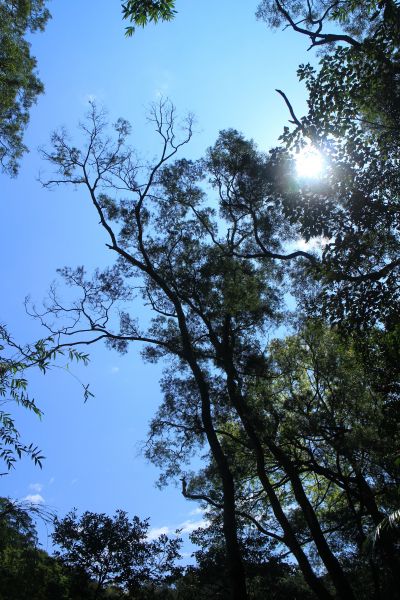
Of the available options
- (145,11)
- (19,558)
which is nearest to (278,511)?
(19,558)

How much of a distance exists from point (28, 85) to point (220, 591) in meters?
21.5

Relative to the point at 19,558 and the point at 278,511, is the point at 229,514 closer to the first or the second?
the point at 278,511

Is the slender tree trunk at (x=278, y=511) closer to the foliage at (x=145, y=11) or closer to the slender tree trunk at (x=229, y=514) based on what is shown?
the slender tree trunk at (x=229, y=514)

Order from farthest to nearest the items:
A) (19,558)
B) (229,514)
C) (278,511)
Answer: (278,511) → (229,514) → (19,558)

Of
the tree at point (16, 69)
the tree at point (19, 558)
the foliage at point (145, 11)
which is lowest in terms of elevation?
the tree at point (19, 558)

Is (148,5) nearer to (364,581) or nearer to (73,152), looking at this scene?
(73,152)

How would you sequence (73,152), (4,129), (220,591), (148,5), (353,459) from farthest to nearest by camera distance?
(220,591) < (73,152) < (353,459) < (4,129) < (148,5)

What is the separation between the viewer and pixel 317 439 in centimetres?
1581

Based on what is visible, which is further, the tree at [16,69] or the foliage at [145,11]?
the tree at [16,69]

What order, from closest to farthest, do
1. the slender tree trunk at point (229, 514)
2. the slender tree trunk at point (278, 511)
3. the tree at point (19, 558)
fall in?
the tree at point (19, 558), the slender tree trunk at point (229, 514), the slender tree trunk at point (278, 511)

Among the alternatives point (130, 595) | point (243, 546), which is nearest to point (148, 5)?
point (130, 595)

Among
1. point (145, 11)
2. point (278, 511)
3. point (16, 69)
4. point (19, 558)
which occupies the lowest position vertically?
point (19, 558)

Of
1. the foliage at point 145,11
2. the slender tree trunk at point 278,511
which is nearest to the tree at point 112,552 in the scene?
the slender tree trunk at point 278,511

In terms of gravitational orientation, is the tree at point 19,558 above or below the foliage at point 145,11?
below
